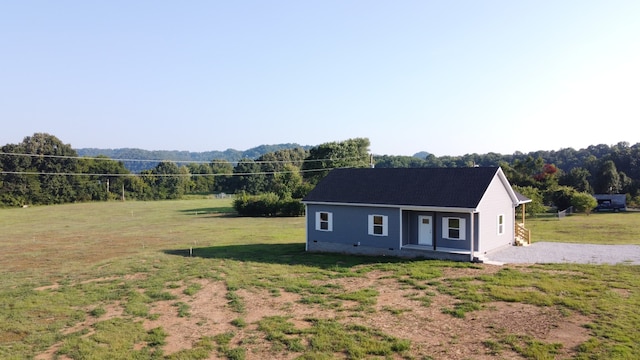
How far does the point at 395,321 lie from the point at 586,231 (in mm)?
27327

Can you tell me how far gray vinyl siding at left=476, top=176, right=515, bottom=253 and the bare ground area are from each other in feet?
25.2

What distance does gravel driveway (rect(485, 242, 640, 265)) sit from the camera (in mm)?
21047

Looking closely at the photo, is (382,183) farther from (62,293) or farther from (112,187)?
(112,187)

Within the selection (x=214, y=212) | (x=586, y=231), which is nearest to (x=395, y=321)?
(x=586, y=231)

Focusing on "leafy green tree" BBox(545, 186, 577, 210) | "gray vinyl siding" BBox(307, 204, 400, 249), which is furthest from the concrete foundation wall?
"leafy green tree" BBox(545, 186, 577, 210)

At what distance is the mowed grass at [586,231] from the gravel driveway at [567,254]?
2900mm

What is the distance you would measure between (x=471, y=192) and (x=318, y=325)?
500 inches

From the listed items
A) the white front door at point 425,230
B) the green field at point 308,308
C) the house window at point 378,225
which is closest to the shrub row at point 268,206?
the green field at point 308,308

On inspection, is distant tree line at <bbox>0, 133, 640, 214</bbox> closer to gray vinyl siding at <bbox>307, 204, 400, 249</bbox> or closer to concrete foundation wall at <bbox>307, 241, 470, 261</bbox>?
concrete foundation wall at <bbox>307, 241, 470, 261</bbox>

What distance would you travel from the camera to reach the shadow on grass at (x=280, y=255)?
22522 millimetres

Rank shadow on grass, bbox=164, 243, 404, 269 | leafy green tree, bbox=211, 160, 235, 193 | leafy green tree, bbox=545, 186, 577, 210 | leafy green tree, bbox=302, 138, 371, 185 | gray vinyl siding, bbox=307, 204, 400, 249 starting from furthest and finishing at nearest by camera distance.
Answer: leafy green tree, bbox=211, 160, 235, 193 < leafy green tree, bbox=302, 138, 371, 185 < leafy green tree, bbox=545, 186, 577, 210 < gray vinyl siding, bbox=307, 204, 400, 249 < shadow on grass, bbox=164, 243, 404, 269

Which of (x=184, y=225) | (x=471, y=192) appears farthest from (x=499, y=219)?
(x=184, y=225)

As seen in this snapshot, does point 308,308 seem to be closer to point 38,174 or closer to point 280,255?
point 280,255

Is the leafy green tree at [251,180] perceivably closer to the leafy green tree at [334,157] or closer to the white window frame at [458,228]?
the leafy green tree at [334,157]
